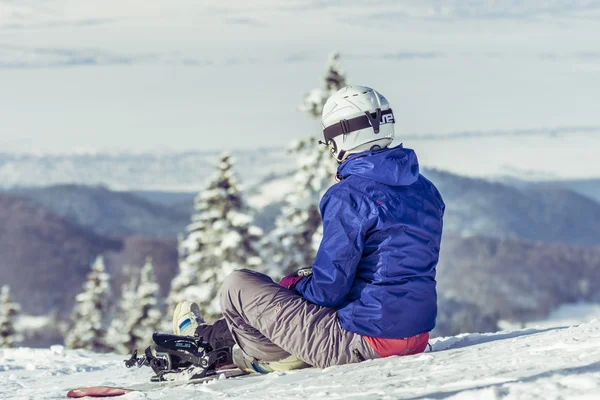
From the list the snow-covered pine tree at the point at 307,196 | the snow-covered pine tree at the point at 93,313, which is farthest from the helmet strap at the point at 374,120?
the snow-covered pine tree at the point at 93,313

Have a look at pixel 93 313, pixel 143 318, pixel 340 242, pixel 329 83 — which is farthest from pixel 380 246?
pixel 93 313

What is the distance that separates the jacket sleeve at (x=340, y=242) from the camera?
674 centimetres

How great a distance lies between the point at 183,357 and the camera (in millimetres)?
7871

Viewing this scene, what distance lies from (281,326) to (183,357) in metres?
1.07

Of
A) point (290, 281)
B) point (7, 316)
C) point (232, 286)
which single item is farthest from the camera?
point (7, 316)

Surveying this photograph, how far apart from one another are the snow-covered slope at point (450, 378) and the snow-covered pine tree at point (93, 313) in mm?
34145

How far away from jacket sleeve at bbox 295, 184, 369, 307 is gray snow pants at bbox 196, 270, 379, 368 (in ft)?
1.36

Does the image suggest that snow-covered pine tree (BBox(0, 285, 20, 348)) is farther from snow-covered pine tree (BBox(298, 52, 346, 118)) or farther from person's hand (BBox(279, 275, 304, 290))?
person's hand (BBox(279, 275, 304, 290))

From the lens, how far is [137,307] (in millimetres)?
43125

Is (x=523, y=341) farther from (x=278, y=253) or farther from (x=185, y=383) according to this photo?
(x=278, y=253)

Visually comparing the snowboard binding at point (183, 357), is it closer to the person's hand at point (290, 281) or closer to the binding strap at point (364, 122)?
the person's hand at point (290, 281)

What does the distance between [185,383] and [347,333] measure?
1498 millimetres

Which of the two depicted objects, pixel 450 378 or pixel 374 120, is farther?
pixel 374 120

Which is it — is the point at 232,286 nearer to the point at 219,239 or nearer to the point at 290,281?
the point at 290,281
